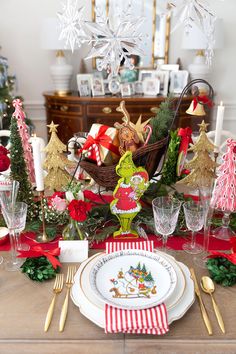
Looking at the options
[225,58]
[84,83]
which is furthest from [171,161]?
[225,58]

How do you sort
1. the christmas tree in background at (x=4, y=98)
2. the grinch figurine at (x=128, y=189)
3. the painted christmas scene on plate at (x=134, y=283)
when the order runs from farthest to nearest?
1. the christmas tree in background at (x=4, y=98)
2. the grinch figurine at (x=128, y=189)
3. the painted christmas scene on plate at (x=134, y=283)

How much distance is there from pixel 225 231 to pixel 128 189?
380mm

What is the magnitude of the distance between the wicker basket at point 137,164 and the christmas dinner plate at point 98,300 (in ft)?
1.08

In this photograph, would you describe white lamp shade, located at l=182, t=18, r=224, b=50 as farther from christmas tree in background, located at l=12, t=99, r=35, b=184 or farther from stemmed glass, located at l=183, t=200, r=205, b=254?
stemmed glass, located at l=183, t=200, r=205, b=254

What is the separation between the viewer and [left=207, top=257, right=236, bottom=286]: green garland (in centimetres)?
96

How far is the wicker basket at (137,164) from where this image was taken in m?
1.19

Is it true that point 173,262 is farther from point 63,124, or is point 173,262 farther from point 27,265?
point 63,124

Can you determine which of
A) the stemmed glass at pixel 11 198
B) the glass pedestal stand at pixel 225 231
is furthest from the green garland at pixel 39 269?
the glass pedestal stand at pixel 225 231

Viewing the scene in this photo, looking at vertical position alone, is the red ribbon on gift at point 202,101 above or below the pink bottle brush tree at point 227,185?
above

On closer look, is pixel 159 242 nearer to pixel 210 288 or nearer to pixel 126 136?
pixel 210 288

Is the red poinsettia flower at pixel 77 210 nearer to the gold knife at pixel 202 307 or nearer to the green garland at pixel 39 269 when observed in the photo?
the green garland at pixel 39 269

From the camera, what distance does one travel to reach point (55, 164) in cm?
135

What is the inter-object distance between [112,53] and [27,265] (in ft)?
2.74

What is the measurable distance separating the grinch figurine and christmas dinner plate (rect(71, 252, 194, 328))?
246mm
